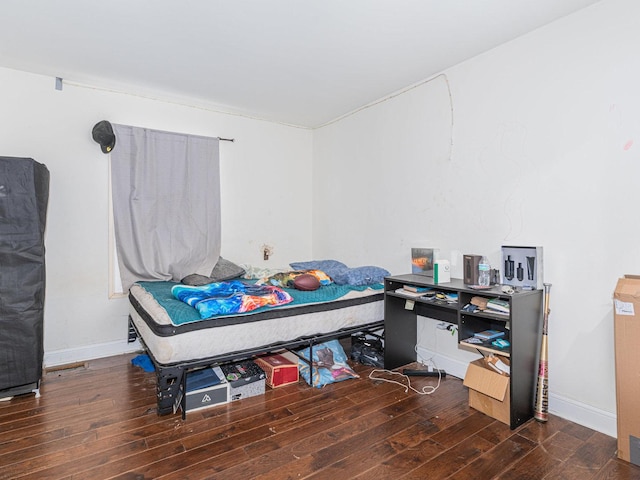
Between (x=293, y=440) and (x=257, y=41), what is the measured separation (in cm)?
262

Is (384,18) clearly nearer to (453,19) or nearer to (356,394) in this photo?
(453,19)

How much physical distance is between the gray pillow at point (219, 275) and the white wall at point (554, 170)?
1680 mm

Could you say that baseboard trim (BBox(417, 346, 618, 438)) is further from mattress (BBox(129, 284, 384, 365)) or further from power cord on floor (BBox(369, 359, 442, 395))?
mattress (BBox(129, 284, 384, 365))

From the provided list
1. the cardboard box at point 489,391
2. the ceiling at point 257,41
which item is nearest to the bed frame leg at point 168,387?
the cardboard box at point 489,391

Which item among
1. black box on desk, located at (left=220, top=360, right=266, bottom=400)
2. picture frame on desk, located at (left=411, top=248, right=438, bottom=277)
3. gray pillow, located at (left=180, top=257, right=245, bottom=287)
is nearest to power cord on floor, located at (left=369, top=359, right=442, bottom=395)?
picture frame on desk, located at (left=411, top=248, right=438, bottom=277)

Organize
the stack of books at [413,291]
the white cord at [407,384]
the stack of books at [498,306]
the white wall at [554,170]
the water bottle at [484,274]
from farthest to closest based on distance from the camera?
the stack of books at [413,291] < the white cord at [407,384] < the water bottle at [484,274] < the stack of books at [498,306] < the white wall at [554,170]

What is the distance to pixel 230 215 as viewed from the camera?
403 centimetres

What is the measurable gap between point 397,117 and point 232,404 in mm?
2862

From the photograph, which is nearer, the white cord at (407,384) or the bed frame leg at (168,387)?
the bed frame leg at (168,387)

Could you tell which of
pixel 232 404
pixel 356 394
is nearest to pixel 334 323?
pixel 356 394

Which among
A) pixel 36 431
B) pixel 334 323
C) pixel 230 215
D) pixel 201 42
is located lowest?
pixel 36 431

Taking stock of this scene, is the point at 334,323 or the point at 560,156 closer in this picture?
the point at 560,156

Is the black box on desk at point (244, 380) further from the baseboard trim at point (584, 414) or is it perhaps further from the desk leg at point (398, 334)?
the baseboard trim at point (584, 414)

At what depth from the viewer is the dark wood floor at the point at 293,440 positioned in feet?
5.71
